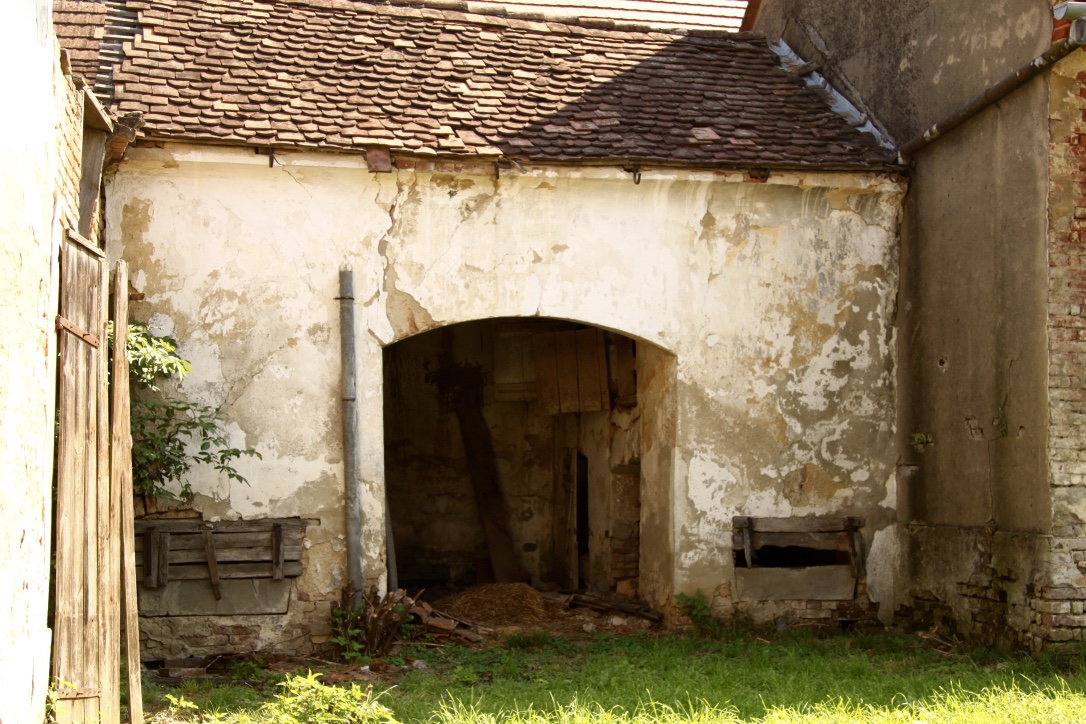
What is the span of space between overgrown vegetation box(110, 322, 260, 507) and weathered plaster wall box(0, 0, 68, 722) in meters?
2.13

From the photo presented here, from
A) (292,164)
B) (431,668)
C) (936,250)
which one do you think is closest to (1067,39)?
(936,250)

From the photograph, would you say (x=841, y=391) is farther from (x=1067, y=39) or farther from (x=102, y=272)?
(x=102, y=272)

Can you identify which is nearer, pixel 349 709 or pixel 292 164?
pixel 349 709

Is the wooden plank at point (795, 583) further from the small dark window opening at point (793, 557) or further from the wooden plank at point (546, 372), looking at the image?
the wooden plank at point (546, 372)

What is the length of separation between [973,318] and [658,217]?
253 cm

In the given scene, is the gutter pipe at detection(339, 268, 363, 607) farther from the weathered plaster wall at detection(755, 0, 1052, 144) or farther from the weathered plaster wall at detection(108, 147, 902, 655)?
the weathered plaster wall at detection(755, 0, 1052, 144)

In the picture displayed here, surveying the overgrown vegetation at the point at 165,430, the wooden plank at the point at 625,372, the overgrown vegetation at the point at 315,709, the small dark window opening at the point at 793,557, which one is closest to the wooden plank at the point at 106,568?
the overgrown vegetation at the point at 315,709

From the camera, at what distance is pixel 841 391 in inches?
359

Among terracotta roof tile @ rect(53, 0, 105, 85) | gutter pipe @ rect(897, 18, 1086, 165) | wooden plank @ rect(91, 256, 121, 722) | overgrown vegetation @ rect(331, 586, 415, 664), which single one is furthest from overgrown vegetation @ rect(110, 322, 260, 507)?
gutter pipe @ rect(897, 18, 1086, 165)

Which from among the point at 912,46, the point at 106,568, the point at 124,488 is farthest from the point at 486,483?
the point at 106,568

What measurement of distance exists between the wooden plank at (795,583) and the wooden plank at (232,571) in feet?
11.6

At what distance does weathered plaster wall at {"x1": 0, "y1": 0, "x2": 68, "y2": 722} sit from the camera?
4.68 m

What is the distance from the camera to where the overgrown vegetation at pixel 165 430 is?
300 inches

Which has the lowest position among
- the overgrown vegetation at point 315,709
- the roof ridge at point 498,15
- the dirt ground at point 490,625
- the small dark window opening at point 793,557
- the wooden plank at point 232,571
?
the dirt ground at point 490,625
